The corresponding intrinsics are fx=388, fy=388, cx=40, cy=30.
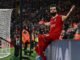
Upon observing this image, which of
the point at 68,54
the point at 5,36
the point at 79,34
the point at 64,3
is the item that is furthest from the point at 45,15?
Answer: the point at 68,54

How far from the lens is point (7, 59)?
12.1 meters

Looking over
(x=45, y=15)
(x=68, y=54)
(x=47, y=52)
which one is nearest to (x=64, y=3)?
(x=45, y=15)

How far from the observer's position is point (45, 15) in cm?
1870

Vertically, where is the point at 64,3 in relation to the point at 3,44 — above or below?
above

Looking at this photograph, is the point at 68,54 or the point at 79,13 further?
the point at 79,13

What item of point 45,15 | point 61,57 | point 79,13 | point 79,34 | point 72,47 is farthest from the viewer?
point 45,15

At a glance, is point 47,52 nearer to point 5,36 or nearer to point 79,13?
point 5,36

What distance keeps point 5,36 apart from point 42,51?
11.4ft

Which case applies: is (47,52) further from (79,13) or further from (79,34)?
(79,13)

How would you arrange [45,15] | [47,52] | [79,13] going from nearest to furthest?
[47,52] → [79,13] → [45,15]

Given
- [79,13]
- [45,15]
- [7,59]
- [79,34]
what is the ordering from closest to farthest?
1. [79,34]
2. [7,59]
3. [79,13]
4. [45,15]

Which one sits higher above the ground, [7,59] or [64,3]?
[64,3]

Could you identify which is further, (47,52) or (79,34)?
(47,52)

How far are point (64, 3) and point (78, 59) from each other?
13192mm
